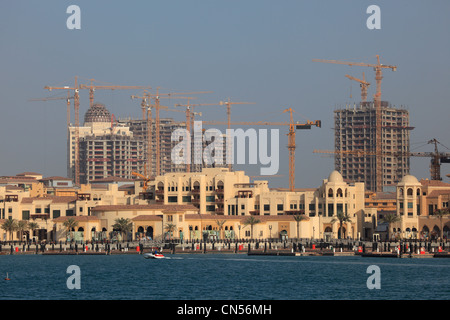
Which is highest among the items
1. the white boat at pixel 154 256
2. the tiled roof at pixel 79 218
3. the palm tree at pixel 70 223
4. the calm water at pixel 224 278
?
the tiled roof at pixel 79 218

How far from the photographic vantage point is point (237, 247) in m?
181

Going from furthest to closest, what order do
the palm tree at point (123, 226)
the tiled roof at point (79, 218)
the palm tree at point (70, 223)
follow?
1. the tiled roof at point (79, 218)
2. the palm tree at point (70, 223)
3. the palm tree at point (123, 226)

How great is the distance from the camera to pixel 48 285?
11819 cm

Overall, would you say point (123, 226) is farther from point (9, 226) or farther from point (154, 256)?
point (154, 256)

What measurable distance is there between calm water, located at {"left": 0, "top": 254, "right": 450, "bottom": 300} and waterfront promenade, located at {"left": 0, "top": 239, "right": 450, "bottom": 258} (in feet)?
22.5

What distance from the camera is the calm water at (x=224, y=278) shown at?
107438 mm

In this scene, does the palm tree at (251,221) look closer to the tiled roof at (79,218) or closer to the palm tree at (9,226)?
the tiled roof at (79,218)

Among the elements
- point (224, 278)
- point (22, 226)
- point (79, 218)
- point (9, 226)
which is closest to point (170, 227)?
point (79, 218)

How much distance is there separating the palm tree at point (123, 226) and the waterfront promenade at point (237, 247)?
15.2 feet

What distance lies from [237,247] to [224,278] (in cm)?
5505

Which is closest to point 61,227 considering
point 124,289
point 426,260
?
point 426,260

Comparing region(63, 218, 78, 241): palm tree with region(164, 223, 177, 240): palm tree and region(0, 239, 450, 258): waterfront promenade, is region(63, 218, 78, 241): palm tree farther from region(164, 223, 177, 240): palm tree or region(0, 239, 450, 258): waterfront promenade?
region(164, 223, 177, 240): palm tree

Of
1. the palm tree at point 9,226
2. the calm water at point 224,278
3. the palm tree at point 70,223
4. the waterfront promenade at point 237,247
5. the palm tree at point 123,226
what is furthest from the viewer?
the palm tree at point 9,226

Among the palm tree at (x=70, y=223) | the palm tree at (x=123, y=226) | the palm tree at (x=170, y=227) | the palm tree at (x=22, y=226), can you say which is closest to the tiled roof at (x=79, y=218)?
the palm tree at (x=70, y=223)
